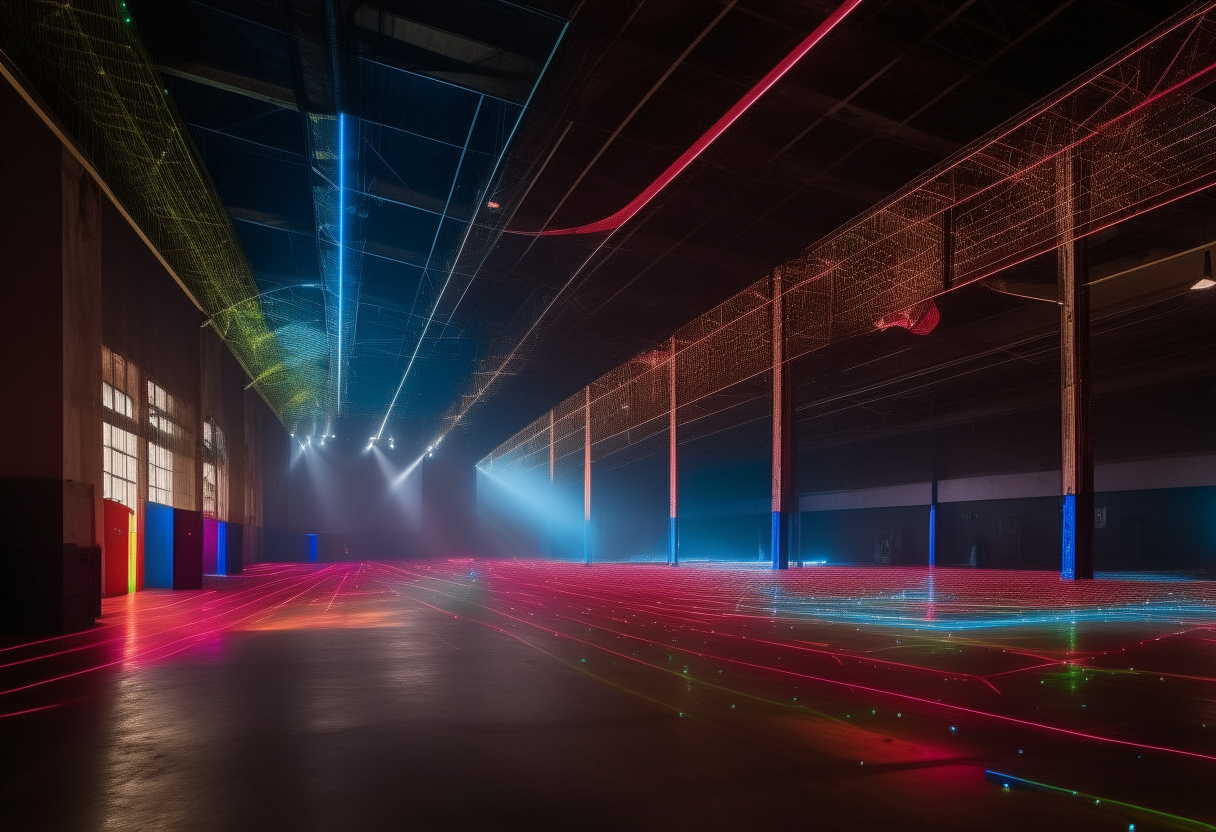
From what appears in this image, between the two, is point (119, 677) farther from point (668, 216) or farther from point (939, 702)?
point (668, 216)

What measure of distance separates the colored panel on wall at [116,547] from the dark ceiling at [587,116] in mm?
6514

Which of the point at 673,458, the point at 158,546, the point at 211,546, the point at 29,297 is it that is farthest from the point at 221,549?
the point at 29,297

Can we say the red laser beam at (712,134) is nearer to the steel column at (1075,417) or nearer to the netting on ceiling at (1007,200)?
the netting on ceiling at (1007,200)

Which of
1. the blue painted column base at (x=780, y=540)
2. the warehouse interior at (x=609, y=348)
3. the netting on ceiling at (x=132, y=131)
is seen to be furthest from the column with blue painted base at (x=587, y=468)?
the blue painted column base at (x=780, y=540)

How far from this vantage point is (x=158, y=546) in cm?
1806

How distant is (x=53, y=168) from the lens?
9648mm

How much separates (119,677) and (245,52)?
930 centimetres

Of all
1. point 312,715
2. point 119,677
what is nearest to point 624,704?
point 312,715

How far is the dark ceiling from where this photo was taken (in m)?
10.0

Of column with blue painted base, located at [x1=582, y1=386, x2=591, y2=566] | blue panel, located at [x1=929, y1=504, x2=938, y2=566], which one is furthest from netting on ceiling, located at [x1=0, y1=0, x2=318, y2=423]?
blue panel, located at [x1=929, y1=504, x2=938, y2=566]

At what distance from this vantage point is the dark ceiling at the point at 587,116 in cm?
1002

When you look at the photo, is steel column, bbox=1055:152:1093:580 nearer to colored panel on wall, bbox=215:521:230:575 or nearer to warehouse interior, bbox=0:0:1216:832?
warehouse interior, bbox=0:0:1216:832

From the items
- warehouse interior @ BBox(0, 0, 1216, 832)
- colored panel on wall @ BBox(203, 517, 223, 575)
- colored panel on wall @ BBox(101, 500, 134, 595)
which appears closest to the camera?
warehouse interior @ BBox(0, 0, 1216, 832)

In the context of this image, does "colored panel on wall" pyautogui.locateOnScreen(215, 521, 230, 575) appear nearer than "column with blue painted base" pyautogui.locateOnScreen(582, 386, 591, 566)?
Yes
